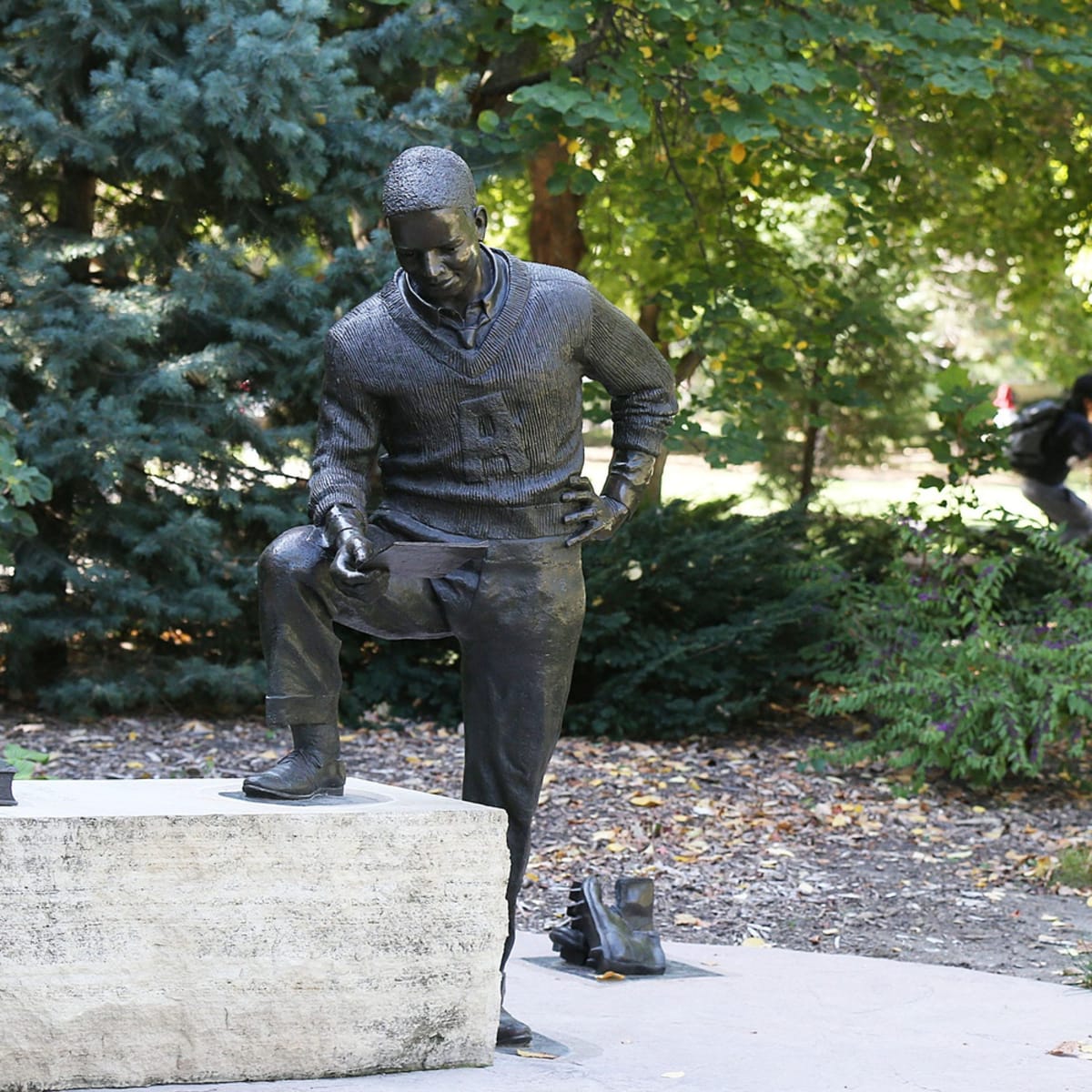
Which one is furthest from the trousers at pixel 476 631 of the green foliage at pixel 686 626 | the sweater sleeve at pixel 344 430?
the green foliage at pixel 686 626

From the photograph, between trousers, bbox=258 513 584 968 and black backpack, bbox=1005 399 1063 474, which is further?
black backpack, bbox=1005 399 1063 474

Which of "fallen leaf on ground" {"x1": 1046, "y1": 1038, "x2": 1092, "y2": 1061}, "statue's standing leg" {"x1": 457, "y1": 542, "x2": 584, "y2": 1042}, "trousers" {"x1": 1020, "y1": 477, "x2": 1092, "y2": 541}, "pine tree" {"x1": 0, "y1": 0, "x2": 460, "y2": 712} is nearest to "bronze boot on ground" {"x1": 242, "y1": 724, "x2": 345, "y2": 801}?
"statue's standing leg" {"x1": 457, "y1": 542, "x2": 584, "y2": 1042}

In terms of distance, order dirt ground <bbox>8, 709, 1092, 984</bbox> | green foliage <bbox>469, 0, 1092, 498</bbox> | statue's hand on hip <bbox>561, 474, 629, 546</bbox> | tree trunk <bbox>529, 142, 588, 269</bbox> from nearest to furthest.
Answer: statue's hand on hip <bbox>561, 474, 629, 546</bbox>
dirt ground <bbox>8, 709, 1092, 984</bbox>
green foliage <bbox>469, 0, 1092, 498</bbox>
tree trunk <bbox>529, 142, 588, 269</bbox>

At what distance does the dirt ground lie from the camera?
6.75 meters

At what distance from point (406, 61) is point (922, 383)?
225 inches

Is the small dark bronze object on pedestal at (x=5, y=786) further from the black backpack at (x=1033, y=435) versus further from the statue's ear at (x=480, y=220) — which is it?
the black backpack at (x=1033, y=435)

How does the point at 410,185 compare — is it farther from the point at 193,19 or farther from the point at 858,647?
the point at 858,647

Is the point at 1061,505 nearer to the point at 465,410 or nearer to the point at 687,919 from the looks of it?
the point at 687,919

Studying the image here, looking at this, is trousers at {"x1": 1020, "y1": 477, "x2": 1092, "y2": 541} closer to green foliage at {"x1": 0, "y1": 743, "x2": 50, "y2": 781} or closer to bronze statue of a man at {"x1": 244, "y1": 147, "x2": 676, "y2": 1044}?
green foliage at {"x1": 0, "y1": 743, "x2": 50, "y2": 781}

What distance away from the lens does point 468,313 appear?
161 inches

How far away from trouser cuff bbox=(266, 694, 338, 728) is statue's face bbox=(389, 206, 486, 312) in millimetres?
988

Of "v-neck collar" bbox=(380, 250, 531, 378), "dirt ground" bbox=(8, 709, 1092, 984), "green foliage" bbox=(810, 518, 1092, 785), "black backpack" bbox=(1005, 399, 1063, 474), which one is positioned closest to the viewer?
"v-neck collar" bbox=(380, 250, 531, 378)

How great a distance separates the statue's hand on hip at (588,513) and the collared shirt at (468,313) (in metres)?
0.45

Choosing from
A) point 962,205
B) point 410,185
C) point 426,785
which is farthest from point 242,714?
point 962,205
